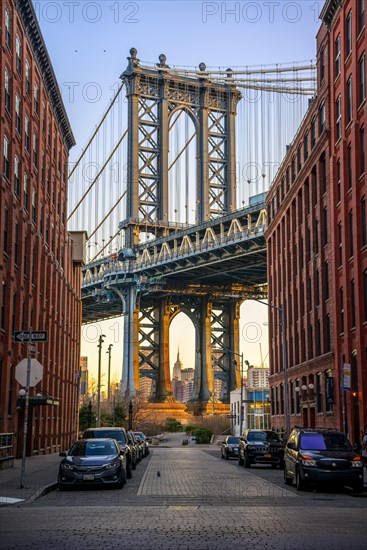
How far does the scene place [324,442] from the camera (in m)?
24.5

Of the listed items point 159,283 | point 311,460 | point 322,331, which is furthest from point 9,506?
point 159,283

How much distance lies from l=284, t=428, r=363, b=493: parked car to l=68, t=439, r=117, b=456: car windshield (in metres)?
5.05

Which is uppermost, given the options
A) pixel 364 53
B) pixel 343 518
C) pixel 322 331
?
pixel 364 53

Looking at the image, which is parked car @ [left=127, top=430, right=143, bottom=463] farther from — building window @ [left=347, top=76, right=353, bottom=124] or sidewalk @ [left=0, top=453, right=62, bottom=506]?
building window @ [left=347, top=76, right=353, bottom=124]

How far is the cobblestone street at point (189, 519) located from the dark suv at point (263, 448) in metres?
12.1

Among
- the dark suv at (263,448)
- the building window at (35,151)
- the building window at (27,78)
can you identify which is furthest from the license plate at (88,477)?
the building window at (35,151)

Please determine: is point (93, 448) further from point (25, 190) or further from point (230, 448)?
point (230, 448)

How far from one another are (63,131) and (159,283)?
150ft

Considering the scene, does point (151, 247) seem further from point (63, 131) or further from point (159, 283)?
point (63, 131)

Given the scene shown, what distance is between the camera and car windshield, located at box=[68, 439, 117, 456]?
24625 mm

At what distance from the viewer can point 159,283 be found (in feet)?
349

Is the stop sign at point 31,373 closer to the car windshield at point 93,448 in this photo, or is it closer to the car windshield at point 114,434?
the car windshield at point 93,448

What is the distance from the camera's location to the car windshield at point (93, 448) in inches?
969

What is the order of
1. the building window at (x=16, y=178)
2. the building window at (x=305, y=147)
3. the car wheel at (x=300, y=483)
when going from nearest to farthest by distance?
the car wheel at (x=300, y=483) → the building window at (x=16, y=178) → the building window at (x=305, y=147)
